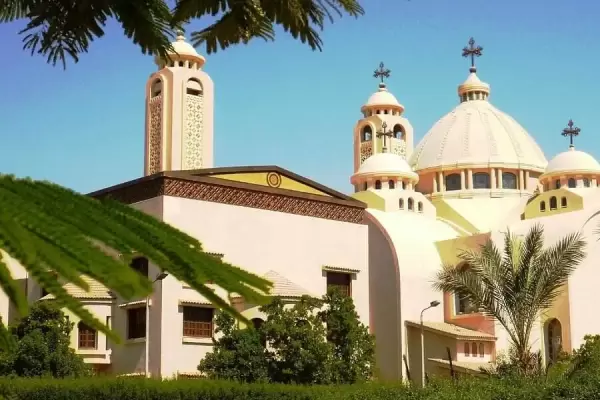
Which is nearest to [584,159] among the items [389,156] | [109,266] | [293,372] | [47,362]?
[389,156]

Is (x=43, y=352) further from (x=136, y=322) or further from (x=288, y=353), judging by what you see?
(x=288, y=353)

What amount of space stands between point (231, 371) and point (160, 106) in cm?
1279

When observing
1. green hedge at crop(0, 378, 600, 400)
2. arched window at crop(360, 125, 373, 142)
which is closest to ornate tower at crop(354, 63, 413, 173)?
arched window at crop(360, 125, 373, 142)

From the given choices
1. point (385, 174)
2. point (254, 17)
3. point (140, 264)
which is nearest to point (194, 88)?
point (385, 174)

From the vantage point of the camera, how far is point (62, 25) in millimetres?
3822

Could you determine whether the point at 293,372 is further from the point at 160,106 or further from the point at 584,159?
the point at 584,159

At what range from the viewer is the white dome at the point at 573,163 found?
38.2 m

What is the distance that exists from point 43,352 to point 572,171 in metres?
22.5

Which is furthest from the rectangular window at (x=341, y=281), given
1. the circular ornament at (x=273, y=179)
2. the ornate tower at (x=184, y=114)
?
the ornate tower at (x=184, y=114)

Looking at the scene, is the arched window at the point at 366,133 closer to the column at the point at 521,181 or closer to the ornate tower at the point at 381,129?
the ornate tower at the point at 381,129

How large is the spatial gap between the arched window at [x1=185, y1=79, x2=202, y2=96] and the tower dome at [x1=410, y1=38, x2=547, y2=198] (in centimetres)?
1297

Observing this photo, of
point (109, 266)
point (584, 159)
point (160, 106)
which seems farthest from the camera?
point (584, 159)

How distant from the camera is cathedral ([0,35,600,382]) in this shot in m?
26.8

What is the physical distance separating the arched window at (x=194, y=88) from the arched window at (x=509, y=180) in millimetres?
15096
